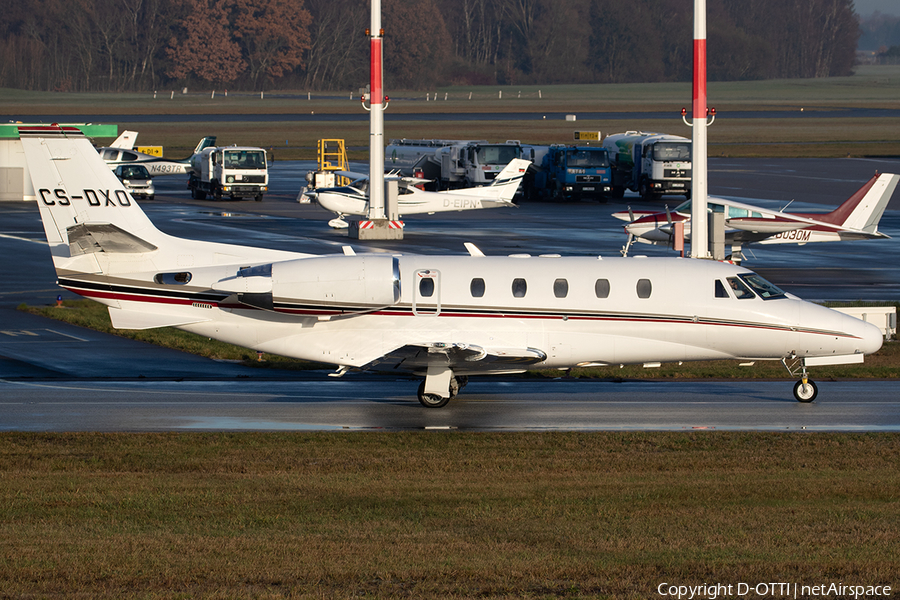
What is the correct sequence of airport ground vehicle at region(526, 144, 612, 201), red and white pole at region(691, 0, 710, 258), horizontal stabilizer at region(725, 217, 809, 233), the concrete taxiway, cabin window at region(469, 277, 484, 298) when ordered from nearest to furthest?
the concrete taxiway, cabin window at region(469, 277, 484, 298), red and white pole at region(691, 0, 710, 258), horizontal stabilizer at region(725, 217, 809, 233), airport ground vehicle at region(526, 144, 612, 201)

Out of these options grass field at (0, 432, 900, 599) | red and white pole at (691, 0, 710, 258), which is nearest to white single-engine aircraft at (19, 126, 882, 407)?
grass field at (0, 432, 900, 599)

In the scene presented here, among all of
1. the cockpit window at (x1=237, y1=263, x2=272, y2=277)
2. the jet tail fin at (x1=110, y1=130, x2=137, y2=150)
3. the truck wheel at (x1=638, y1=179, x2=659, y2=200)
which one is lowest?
the cockpit window at (x1=237, y1=263, x2=272, y2=277)

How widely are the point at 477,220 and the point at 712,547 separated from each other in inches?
1882

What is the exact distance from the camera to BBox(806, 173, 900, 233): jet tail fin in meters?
43.8

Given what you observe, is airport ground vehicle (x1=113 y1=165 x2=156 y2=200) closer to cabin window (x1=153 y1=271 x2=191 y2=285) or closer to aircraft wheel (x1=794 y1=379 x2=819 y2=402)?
cabin window (x1=153 y1=271 x2=191 y2=285)

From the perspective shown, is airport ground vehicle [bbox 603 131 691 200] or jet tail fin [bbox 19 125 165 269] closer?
jet tail fin [bbox 19 125 165 269]

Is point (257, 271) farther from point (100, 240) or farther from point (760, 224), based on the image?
point (760, 224)

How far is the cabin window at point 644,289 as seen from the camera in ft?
72.1

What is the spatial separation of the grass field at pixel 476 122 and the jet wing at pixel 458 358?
262 feet

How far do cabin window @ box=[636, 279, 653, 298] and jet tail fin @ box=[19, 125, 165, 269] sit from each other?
927 cm

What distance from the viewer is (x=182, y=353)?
28.7 meters

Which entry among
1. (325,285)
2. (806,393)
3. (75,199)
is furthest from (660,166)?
(75,199)

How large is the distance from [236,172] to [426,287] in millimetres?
48546

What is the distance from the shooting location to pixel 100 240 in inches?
856
